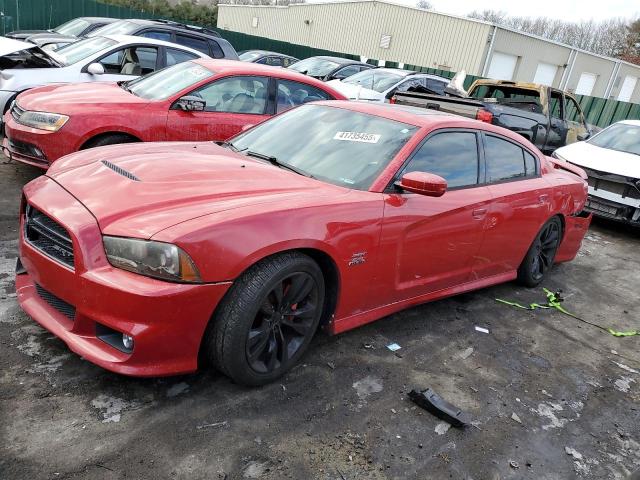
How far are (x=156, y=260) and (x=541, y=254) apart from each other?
3.93m

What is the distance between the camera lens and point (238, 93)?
5.85 m

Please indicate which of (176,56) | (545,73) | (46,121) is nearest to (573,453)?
(46,121)

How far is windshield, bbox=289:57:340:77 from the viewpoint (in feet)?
42.3

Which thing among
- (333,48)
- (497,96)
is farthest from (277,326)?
(333,48)

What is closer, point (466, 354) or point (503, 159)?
point (466, 354)

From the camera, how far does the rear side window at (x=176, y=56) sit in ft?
24.5

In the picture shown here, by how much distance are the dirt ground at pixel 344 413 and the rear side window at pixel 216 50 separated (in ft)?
21.3

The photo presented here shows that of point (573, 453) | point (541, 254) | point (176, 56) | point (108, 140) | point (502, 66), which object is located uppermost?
point (502, 66)

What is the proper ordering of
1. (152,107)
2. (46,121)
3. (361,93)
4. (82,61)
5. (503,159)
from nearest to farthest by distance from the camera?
(503,159), (46,121), (152,107), (82,61), (361,93)

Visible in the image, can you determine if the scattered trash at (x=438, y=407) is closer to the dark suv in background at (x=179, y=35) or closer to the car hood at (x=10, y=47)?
the car hood at (x=10, y=47)

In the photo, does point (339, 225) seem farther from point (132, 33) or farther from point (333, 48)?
point (333, 48)

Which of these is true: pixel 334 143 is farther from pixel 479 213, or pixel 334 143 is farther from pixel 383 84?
pixel 383 84

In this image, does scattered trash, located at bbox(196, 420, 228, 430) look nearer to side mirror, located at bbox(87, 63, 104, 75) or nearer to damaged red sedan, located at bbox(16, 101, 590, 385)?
damaged red sedan, located at bbox(16, 101, 590, 385)

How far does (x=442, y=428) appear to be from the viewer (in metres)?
2.82
